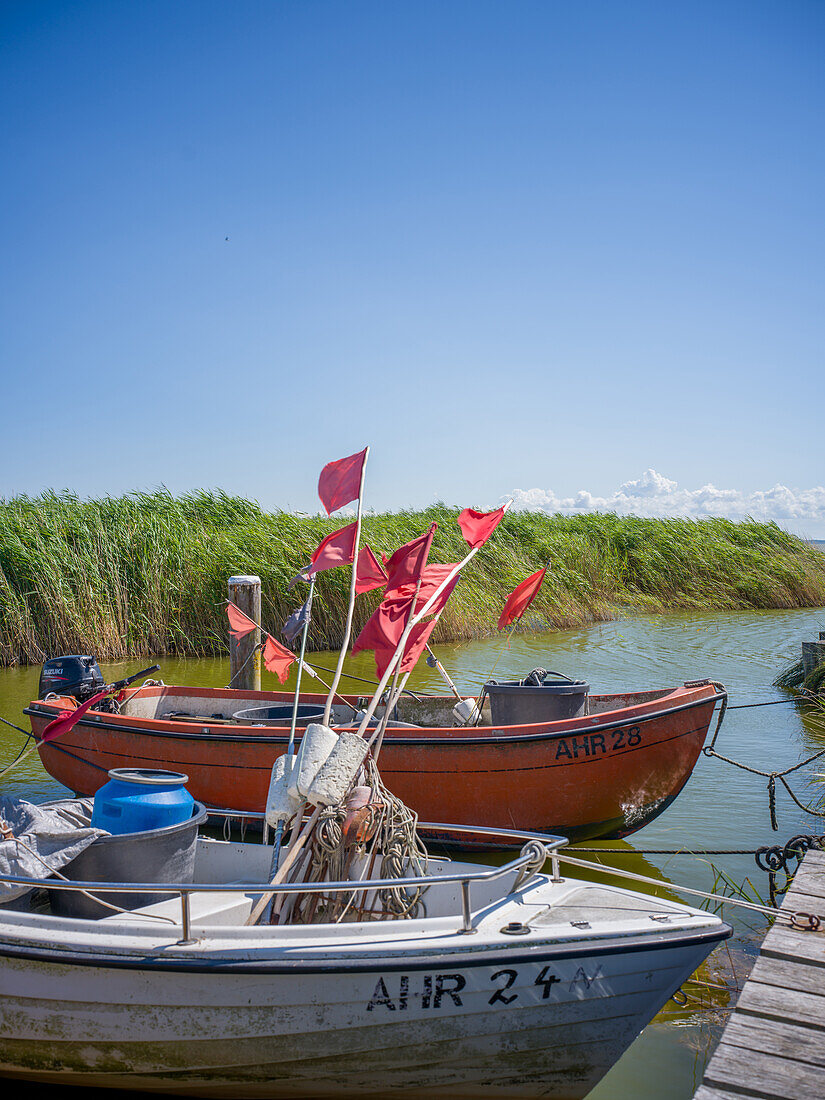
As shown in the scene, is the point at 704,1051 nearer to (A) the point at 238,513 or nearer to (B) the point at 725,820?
(B) the point at 725,820

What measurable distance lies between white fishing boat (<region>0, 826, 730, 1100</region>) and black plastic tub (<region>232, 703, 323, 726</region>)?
3270 millimetres

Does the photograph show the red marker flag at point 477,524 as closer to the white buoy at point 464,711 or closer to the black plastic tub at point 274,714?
the white buoy at point 464,711

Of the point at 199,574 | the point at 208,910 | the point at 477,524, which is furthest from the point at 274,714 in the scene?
the point at 199,574

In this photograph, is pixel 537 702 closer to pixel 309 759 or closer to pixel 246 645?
pixel 309 759

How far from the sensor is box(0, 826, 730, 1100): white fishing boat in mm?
2990

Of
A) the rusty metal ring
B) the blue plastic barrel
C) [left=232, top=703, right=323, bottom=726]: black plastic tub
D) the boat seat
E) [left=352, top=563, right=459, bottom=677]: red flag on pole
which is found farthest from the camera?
[left=232, top=703, right=323, bottom=726]: black plastic tub

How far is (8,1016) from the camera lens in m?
3.24

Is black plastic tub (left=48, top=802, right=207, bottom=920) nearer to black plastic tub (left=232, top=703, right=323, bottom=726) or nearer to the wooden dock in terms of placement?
the wooden dock

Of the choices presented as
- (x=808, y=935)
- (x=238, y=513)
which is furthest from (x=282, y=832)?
(x=238, y=513)

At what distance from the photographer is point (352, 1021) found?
9.96ft

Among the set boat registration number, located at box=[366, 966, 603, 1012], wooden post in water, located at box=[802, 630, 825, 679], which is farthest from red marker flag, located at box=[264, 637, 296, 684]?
wooden post in water, located at box=[802, 630, 825, 679]

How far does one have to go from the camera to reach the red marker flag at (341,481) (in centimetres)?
455

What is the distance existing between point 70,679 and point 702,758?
19.8 feet

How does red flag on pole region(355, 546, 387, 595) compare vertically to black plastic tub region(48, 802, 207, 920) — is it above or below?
above
